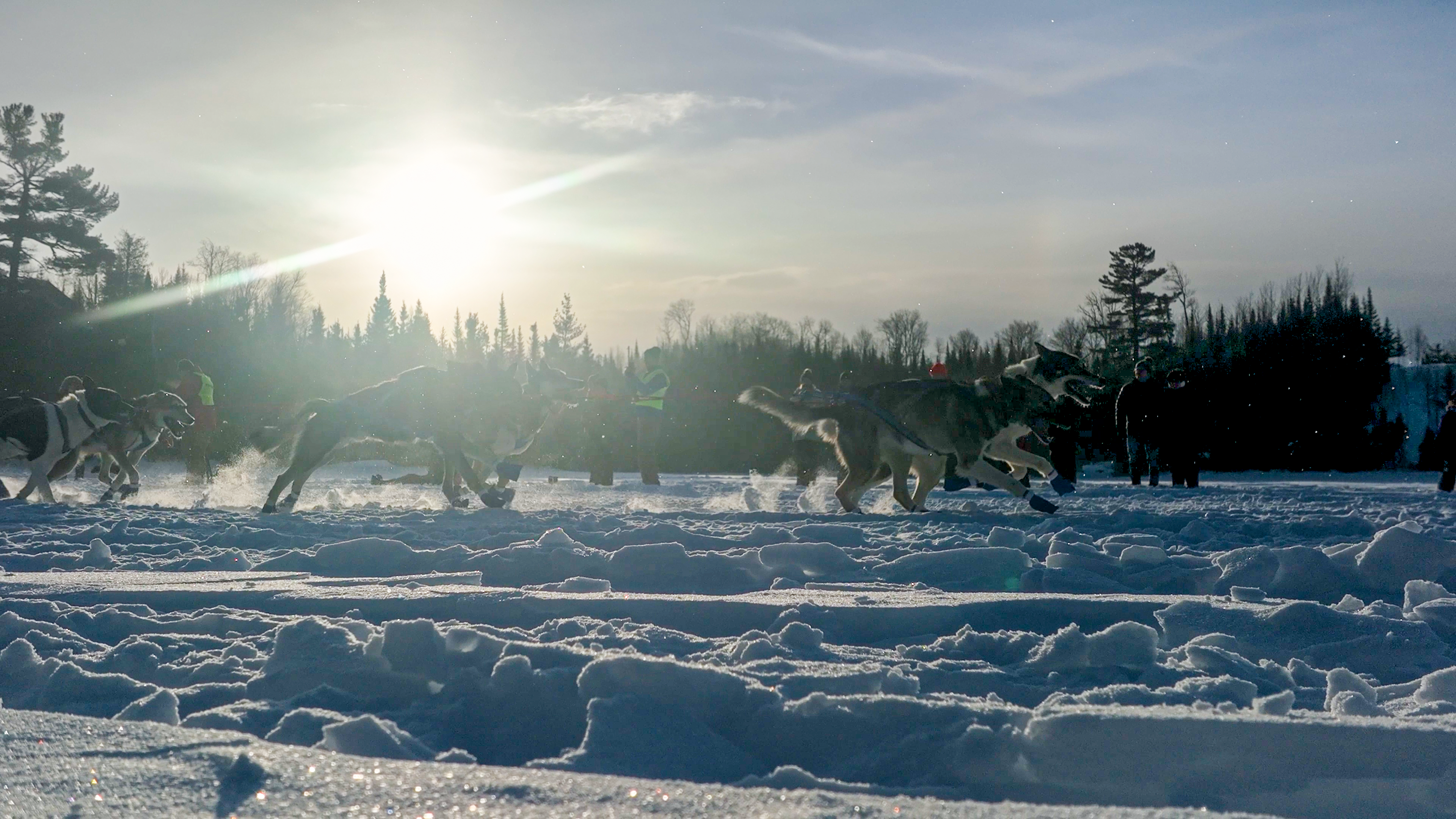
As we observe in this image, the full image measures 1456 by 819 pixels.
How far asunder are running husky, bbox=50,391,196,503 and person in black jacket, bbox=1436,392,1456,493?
17.9m

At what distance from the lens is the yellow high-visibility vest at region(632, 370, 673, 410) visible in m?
17.9

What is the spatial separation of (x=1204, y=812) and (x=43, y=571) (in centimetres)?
624

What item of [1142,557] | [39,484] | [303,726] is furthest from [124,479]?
[303,726]

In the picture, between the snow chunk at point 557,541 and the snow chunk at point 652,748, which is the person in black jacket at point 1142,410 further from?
the snow chunk at point 652,748

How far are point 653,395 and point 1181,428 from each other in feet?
27.6

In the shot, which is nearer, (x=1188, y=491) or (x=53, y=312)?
(x=1188, y=491)

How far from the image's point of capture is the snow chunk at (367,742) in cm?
227

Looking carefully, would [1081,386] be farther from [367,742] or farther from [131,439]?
[131,439]

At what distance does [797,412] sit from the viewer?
11211mm

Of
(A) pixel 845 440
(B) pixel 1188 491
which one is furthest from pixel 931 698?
(B) pixel 1188 491

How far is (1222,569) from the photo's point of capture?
17.2 ft

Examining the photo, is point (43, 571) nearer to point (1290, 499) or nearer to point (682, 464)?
point (1290, 499)

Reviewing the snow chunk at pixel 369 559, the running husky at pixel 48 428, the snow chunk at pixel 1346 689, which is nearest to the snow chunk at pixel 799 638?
the snow chunk at pixel 1346 689

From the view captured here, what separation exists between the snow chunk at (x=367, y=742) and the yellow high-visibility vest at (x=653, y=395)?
608 inches
